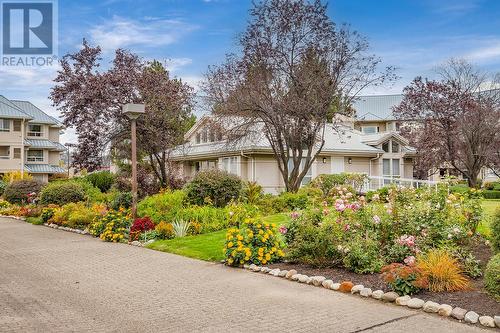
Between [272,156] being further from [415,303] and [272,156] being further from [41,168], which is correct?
[41,168]

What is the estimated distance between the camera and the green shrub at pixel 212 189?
16016mm

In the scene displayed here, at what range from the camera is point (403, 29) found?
51.7 ft

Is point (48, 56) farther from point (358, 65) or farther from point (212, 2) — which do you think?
point (358, 65)

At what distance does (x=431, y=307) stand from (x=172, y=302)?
3.61 meters

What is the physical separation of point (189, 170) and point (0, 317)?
2777 cm

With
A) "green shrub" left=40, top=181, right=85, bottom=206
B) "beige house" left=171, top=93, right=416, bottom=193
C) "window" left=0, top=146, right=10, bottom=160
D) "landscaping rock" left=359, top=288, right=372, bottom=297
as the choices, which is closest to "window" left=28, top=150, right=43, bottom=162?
"window" left=0, top=146, right=10, bottom=160

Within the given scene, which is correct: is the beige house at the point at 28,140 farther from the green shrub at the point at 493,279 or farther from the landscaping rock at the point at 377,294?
the green shrub at the point at 493,279

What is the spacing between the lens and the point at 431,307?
6.42m

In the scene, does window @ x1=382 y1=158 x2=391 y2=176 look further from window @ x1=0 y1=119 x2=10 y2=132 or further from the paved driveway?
window @ x1=0 y1=119 x2=10 y2=132

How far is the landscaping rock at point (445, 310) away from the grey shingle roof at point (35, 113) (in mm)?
54052

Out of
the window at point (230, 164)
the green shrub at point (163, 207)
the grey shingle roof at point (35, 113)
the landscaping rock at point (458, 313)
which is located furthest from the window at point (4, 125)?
the landscaping rock at point (458, 313)

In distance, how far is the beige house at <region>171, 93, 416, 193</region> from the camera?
27656mm

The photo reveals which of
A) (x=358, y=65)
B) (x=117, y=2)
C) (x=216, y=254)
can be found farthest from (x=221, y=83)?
(x=216, y=254)

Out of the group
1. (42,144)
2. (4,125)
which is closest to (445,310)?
(4,125)
